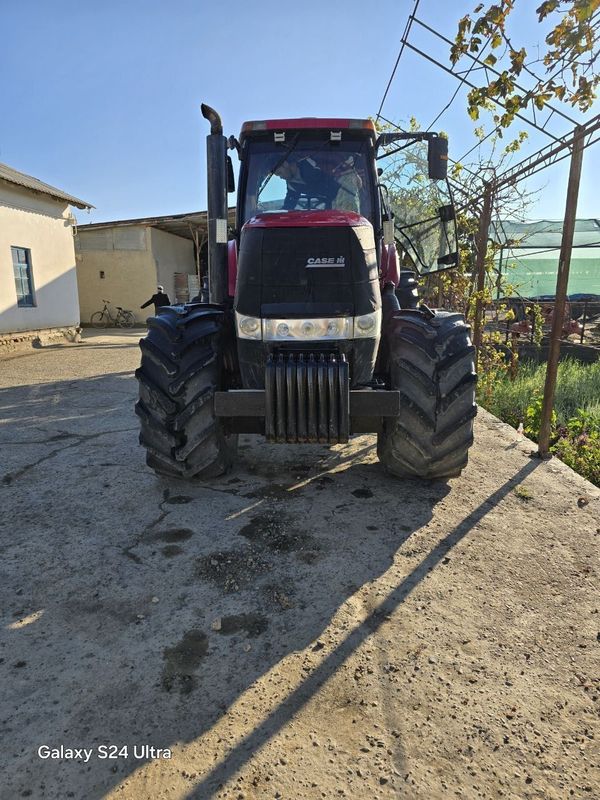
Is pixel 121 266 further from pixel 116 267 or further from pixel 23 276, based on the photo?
pixel 23 276

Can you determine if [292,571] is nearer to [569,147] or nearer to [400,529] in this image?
[400,529]

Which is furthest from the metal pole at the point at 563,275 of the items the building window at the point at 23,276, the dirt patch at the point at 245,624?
the building window at the point at 23,276

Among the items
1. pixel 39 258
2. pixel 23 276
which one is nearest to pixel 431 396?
pixel 23 276

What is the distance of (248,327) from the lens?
3.26 metres

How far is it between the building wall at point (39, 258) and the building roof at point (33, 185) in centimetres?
20

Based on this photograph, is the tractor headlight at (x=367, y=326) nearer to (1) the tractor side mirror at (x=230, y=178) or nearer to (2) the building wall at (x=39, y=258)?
(1) the tractor side mirror at (x=230, y=178)

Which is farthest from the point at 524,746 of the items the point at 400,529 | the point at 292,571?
the point at 400,529

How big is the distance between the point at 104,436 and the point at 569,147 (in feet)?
15.7

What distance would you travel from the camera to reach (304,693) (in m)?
1.94

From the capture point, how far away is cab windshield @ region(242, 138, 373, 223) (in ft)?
13.1

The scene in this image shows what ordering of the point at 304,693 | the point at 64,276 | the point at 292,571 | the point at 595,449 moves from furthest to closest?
the point at 64,276 < the point at 595,449 < the point at 292,571 < the point at 304,693

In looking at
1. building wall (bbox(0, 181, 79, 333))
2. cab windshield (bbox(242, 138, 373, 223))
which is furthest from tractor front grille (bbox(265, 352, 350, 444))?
building wall (bbox(0, 181, 79, 333))

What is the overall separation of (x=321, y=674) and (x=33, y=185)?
13900 mm

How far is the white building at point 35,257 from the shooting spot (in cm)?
1188
